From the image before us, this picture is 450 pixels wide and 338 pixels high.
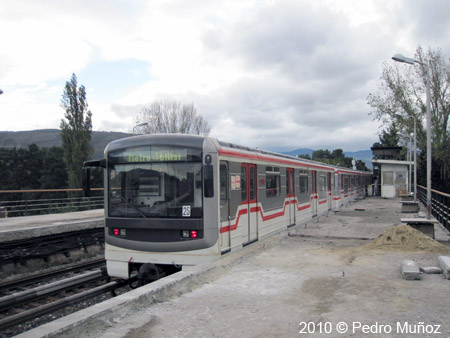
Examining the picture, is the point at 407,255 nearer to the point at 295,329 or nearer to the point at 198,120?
the point at 295,329

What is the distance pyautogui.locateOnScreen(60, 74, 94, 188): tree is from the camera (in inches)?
1735

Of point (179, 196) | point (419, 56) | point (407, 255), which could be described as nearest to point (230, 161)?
point (179, 196)

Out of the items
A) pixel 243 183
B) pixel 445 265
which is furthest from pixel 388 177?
pixel 445 265

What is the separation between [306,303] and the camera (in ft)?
19.9

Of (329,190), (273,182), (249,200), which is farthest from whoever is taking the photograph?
(329,190)

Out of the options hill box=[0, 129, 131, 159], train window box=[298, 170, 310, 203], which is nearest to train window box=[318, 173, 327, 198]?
train window box=[298, 170, 310, 203]

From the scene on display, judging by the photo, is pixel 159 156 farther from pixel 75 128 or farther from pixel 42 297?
pixel 75 128

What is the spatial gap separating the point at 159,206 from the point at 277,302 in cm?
310

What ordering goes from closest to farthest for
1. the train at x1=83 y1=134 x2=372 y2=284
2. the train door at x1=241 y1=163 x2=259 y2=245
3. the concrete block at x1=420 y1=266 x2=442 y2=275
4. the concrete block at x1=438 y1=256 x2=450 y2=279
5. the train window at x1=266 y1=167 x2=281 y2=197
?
the concrete block at x1=438 y1=256 x2=450 y2=279, the concrete block at x1=420 y1=266 x2=442 y2=275, the train at x1=83 y1=134 x2=372 y2=284, the train door at x1=241 y1=163 x2=259 y2=245, the train window at x1=266 y1=167 x2=281 y2=197

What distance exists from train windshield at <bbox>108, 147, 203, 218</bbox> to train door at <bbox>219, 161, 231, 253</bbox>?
2.32 feet

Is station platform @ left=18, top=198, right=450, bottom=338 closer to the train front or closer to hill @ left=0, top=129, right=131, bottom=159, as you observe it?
the train front

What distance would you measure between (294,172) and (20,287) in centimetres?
930

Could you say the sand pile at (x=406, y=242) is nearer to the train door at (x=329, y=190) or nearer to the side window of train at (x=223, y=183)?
the side window of train at (x=223, y=183)

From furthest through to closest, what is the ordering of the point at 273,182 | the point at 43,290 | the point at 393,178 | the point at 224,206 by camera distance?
the point at 393,178, the point at 273,182, the point at 224,206, the point at 43,290
